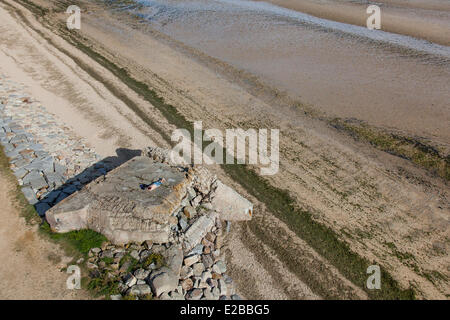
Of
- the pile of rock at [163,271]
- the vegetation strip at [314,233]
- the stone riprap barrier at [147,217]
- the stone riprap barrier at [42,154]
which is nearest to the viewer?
the pile of rock at [163,271]

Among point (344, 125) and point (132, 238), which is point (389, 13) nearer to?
point (344, 125)

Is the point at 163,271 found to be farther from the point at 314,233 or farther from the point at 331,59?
the point at 331,59

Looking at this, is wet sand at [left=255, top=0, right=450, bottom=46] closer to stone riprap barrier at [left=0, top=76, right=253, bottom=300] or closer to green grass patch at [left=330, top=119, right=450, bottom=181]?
green grass patch at [left=330, top=119, right=450, bottom=181]

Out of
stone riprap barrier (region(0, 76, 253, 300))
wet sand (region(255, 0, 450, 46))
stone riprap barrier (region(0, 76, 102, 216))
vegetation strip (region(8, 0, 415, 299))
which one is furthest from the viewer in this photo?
wet sand (region(255, 0, 450, 46))

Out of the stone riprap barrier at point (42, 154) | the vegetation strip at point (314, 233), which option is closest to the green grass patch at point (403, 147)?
the vegetation strip at point (314, 233)

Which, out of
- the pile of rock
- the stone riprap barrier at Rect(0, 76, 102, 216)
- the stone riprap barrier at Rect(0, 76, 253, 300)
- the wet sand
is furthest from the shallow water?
the stone riprap barrier at Rect(0, 76, 102, 216)

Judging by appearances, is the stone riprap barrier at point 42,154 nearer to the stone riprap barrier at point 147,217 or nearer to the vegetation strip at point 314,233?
the stone riprap barrier at point 147,217

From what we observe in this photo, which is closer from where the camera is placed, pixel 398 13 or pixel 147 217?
pixel 147 217

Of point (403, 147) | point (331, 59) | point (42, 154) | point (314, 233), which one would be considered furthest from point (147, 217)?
point (331, 59)
